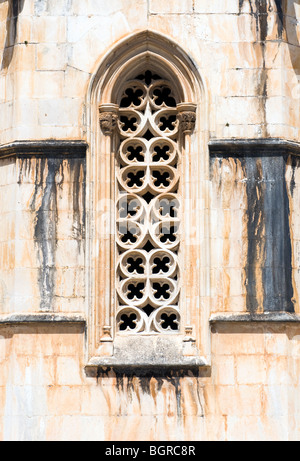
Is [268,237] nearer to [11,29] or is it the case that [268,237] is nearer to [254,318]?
[254,318]

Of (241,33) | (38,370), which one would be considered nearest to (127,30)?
(241,33)

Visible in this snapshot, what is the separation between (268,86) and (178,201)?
2219 millimetres

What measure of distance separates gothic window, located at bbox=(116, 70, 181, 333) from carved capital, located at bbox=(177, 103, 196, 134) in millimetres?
244

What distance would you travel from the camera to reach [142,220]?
18672mm

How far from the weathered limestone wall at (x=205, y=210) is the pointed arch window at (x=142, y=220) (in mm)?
266

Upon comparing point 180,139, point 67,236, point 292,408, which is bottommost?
point 292,408

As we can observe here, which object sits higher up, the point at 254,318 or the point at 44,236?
the point at 44,236

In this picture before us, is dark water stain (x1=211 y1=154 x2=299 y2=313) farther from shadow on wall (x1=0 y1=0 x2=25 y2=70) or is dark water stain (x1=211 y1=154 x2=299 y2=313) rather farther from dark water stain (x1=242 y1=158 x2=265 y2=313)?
shadow on wall (x1=0 y1=0 x2=25 y2=70)

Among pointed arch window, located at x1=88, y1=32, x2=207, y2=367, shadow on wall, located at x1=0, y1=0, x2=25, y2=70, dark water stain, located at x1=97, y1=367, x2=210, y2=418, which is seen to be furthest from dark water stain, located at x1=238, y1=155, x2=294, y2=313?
shadow on wall, located at x1=0, y1=0, x2=25, y2=70

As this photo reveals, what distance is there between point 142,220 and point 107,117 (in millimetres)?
1658

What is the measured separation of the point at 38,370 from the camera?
1798 cm

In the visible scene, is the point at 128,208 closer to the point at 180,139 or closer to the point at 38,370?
the point at 180,139

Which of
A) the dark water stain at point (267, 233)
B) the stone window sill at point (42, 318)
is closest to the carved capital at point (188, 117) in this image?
the dark water stain at point (267, 233)

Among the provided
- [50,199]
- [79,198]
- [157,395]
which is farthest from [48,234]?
[157,395]
